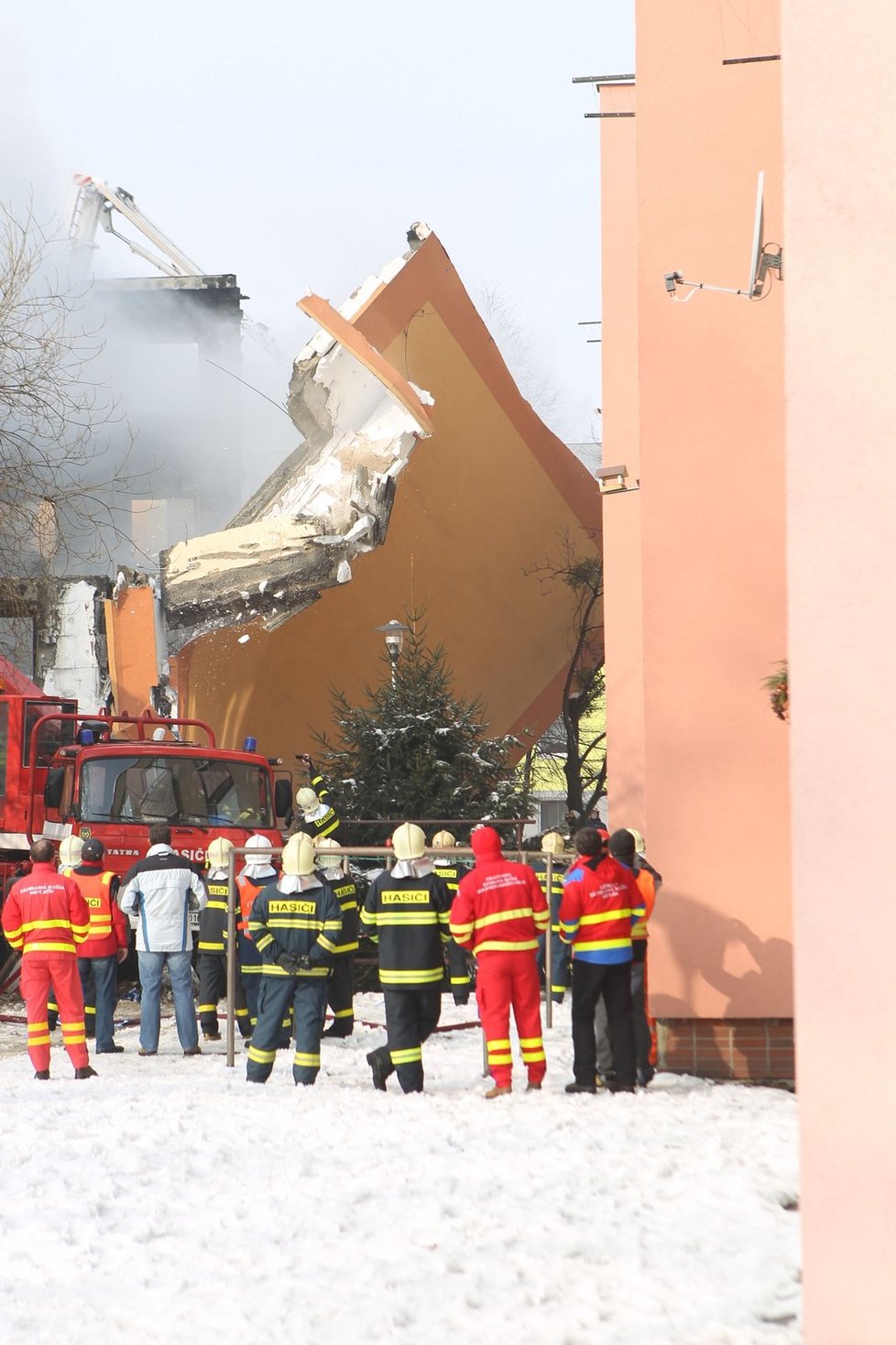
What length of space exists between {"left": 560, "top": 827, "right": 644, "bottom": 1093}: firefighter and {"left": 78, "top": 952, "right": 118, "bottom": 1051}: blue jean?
12.4ft

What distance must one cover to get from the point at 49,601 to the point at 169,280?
13176mm

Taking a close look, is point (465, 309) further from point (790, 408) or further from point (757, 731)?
point (790, 408)

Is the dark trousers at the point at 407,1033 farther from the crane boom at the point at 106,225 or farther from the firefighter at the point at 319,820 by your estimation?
the crane boom at the point at 106,225

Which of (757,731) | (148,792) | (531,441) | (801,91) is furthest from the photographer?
(531,441)

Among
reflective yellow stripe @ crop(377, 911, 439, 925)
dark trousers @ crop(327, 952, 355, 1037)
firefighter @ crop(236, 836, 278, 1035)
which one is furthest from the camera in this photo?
firefighter @ crop(236, 836, 278, 1035)

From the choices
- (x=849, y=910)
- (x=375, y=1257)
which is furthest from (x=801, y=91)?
(x=375, y=1257)

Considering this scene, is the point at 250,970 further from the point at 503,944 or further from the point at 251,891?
the point at 503,944

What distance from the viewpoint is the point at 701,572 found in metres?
8.64

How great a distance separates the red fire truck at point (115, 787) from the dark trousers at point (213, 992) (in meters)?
2.12

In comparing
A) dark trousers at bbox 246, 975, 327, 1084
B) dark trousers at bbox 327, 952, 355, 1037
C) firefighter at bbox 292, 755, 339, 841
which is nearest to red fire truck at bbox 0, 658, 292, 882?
firefighter at bbox 292, 755, 339, 841

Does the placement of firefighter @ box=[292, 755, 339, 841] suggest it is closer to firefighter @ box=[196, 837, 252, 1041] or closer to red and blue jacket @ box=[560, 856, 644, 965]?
firefighter @ box=[196, 837, 252, 1041]

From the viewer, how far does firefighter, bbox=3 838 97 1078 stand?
919 centimetres

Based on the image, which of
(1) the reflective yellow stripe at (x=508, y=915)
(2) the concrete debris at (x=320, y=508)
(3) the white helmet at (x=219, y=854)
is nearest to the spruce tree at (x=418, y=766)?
(2) the concrete debris at (x=320, y=508)

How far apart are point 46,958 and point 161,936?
147 cm
